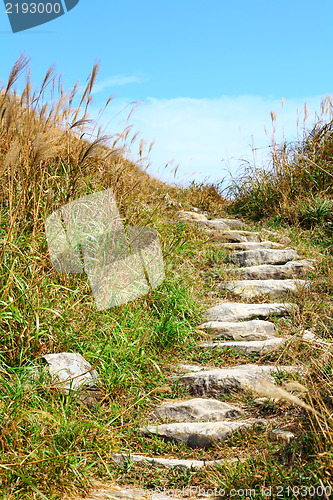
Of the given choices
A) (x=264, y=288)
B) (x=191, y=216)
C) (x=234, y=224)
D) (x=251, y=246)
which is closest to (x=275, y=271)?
(x=264, y=288)

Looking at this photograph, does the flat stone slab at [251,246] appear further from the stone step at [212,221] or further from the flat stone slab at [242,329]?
the flat stone slab at [242,329]

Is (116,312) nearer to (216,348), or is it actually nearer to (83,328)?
(83,328)

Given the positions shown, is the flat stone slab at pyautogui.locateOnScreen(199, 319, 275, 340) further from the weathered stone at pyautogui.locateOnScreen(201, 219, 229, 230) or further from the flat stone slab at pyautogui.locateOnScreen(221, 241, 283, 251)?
the weathered stone at pyautogui.locateOnScreen(201, 219, 229, 230)

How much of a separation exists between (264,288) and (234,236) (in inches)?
61.8

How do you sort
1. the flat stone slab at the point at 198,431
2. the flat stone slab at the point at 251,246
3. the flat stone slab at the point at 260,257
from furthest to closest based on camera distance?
the flat stone slab at the point at 251,246 < the flat stone slab at the point at 260,257 < the flat stone slab at the point at 198,431

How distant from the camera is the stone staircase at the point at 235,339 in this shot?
2594mm

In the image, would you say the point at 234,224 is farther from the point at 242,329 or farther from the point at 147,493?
the point at 147,493

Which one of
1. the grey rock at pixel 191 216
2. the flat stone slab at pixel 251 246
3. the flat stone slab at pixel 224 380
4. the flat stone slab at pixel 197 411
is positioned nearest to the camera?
the flat stone slab at pixel 197 411

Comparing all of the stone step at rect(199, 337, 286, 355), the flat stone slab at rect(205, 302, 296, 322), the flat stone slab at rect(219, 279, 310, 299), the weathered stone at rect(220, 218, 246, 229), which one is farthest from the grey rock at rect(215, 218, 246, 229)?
the stone step at rect(199, 337, 286, 355)

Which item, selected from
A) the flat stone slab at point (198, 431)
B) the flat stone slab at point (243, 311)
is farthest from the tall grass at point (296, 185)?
the flat stone slab at point (198, 431)

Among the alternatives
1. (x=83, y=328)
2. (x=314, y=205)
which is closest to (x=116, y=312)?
(x=83, y=328)

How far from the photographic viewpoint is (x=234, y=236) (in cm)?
618

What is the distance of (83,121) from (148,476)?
2666 millimetres

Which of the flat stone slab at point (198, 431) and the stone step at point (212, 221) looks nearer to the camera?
the flat stone slab at point (198, 431)
